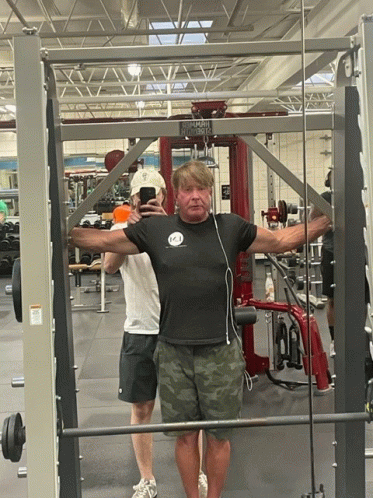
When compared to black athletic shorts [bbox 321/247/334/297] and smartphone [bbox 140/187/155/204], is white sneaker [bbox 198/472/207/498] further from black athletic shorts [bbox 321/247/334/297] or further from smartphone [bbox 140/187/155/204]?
black athletic shorts [bbox 321/247/334/297]

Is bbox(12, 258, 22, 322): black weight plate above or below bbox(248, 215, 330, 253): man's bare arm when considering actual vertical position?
below

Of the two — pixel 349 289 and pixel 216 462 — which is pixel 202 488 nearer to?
pixel 216 462

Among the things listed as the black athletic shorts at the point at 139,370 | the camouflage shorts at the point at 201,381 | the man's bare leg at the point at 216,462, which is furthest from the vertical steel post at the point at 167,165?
the man's bare leg at the point at 216,462

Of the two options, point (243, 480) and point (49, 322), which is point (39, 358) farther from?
point (243, 480)

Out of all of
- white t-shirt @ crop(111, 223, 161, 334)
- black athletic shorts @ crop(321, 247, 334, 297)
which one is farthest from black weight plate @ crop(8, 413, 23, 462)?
black athletic shorts @ crop(321, 247, 334, 297)

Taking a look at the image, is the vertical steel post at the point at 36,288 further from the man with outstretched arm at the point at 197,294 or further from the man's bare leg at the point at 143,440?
the man's bare leg at the point at 143,440

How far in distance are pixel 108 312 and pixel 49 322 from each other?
5941mm

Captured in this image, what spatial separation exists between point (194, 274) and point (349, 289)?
0.58m

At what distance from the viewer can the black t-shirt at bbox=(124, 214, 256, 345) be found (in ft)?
6.84

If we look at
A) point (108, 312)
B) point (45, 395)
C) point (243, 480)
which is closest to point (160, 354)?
point (45, 395)

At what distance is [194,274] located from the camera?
208 centimetres

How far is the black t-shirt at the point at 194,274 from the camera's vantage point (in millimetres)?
2086

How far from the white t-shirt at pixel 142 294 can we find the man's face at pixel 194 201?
0.51 metres

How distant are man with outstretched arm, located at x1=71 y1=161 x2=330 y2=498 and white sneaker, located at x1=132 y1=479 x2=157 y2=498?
1.62ft
